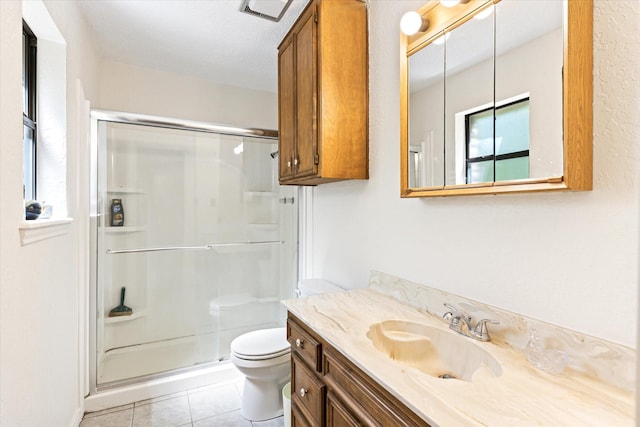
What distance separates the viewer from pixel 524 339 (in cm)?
90

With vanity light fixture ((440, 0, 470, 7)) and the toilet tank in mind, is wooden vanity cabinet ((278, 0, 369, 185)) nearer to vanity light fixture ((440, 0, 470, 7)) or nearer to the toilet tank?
vanity light fixture ((440, 0, 470, 7))

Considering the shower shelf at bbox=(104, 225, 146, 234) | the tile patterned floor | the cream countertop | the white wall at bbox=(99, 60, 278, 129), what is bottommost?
the tile patterned floor

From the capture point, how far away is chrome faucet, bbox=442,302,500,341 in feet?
3.23

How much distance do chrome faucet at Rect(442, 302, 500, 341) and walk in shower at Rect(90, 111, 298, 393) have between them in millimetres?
1790

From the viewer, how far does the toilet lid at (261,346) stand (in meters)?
1.80

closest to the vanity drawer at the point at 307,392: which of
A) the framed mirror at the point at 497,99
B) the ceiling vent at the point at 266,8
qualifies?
the framed mirror at the point at 497,99

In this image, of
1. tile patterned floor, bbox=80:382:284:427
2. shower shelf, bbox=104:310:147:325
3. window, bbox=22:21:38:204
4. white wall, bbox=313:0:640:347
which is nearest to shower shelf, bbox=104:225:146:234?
shower shelf, bbox=104:310:147:325

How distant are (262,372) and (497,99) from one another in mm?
1837

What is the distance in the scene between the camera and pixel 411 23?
50.0 inches

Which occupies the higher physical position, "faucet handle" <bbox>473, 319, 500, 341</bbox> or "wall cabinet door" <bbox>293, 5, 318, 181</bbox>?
"wall cabinet door" <bbox>293, 5, 318, 181</bbox>

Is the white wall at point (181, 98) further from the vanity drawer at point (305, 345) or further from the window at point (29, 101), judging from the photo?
the vanity drawer at point (305, 345)

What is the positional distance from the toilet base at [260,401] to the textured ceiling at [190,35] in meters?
2.35

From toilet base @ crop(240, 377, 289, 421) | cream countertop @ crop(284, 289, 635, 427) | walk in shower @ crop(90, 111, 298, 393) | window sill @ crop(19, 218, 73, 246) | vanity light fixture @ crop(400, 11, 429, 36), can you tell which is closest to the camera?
cream countertop @ crop(284, 289, 635, 427)

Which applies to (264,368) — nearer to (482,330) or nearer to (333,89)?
(482,330)
